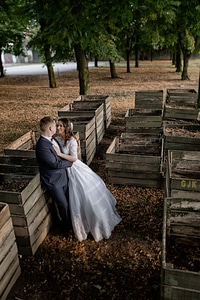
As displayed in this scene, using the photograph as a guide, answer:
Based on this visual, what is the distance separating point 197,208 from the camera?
382cm

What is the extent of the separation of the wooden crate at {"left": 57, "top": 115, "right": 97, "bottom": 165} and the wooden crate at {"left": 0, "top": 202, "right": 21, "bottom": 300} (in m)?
3.82

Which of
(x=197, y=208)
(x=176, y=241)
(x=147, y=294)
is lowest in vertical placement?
(x=147, y=294)

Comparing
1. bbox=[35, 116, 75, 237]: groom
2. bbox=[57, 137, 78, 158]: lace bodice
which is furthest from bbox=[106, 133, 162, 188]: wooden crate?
bbox=[35, 116, 75, 237]: groom

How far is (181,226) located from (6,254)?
248 centimetres

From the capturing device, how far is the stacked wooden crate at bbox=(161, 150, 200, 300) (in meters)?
2.77

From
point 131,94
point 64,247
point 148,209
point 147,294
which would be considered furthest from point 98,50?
point 147,294

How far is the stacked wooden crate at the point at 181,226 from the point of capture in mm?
2773

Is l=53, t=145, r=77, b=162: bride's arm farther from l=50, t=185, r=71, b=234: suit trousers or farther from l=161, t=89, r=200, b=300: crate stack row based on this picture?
l=161, t=89, r=200, b=300: crate stack row

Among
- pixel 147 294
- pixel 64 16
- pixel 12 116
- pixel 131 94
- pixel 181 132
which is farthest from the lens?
pixel 131 94

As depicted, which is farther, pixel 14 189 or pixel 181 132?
pixel 181 132

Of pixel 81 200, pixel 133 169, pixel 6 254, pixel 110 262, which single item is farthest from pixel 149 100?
pixel 6 254

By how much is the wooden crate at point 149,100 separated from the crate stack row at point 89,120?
5.36ft

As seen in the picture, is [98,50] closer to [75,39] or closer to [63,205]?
[75,39]

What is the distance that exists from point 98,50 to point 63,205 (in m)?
8.11
